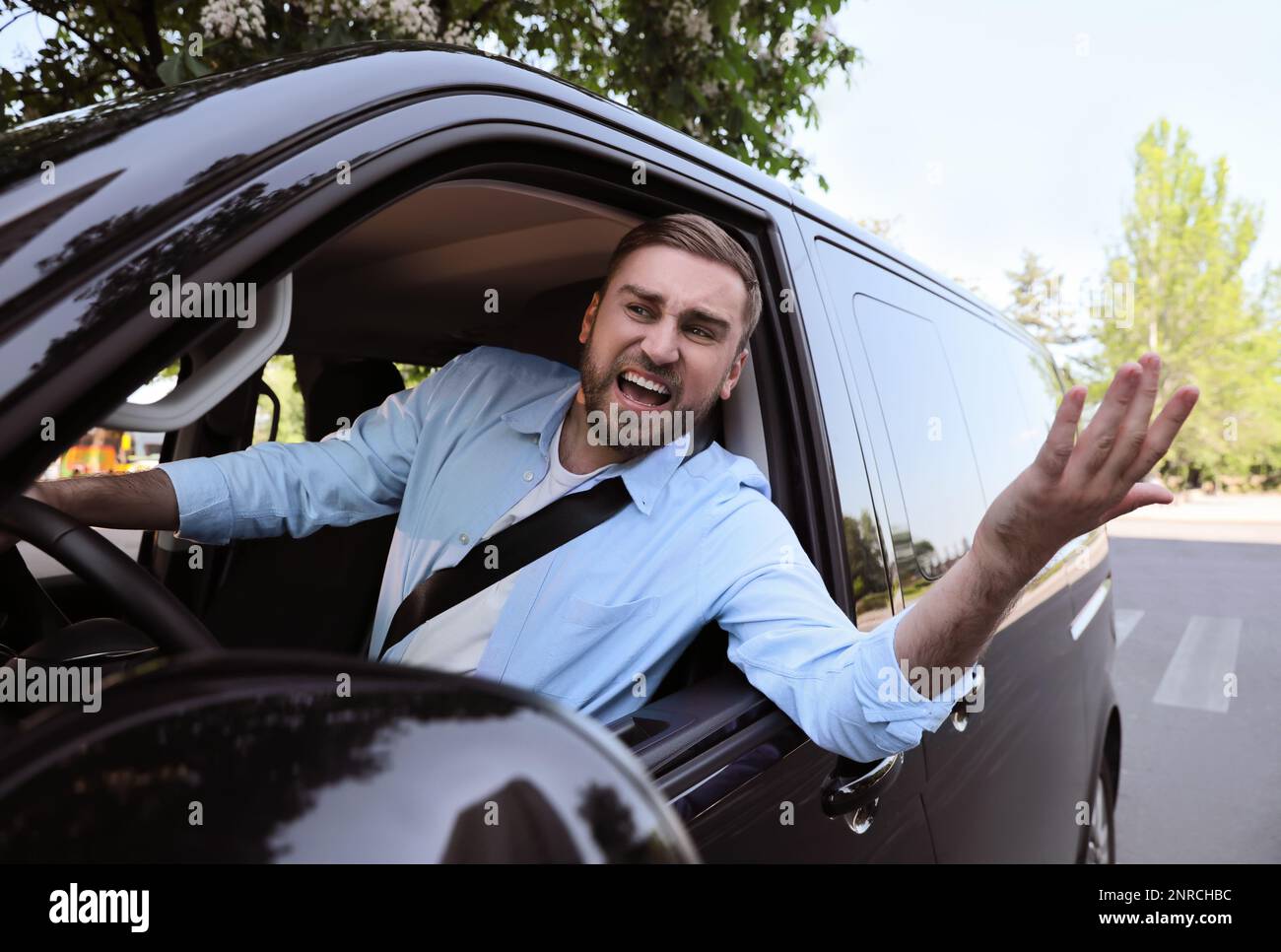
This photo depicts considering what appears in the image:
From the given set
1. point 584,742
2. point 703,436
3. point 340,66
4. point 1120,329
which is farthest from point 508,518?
point 1120,329

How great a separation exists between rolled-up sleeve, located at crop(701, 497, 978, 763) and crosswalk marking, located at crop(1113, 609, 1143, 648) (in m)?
8.44

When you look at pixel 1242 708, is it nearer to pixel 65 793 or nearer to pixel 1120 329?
pixel 65 793

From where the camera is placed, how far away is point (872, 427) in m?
2.09

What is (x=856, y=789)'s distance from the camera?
158 cm

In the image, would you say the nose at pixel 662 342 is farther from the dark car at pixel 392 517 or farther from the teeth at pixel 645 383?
the dark car at pixel 392 517

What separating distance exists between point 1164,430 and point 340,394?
244 cm

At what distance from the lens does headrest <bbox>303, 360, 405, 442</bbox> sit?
301 centimetres

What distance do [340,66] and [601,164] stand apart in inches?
21.1

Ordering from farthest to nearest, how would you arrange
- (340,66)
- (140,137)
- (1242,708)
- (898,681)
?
(1242,708) < (898,681) < (340,66) < (140,137)

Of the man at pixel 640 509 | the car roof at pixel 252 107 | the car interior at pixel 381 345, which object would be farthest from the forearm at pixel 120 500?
the car roof at pixel 252 107

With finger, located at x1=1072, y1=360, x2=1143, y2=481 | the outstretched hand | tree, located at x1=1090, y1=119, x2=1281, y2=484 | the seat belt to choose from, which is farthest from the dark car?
tree, located at x1=1090, y1=119, x2=1281, y2=484

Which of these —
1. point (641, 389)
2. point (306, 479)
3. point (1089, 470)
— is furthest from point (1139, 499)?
point (306, 479)

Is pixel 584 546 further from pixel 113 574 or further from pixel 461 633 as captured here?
pixel 113 574

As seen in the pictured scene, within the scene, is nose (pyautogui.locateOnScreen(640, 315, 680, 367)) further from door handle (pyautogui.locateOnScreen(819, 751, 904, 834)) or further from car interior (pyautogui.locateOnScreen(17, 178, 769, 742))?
door handle (pyautogui.locateOnScreen(819, 751, 904, 834))
